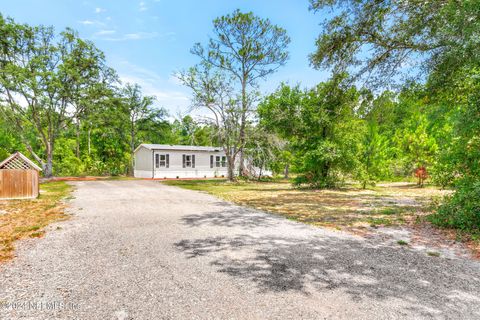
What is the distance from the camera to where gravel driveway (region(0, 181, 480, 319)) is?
272 centimetres

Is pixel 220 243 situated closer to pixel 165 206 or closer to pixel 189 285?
pixel 189 285

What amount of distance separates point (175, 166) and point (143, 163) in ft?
11.1

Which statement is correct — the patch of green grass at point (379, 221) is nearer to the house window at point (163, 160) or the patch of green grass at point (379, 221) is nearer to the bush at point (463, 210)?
the bush at point (463, 210)

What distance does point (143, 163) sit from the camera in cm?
2752

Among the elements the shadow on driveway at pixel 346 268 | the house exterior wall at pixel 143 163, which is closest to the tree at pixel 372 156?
the shadow on driveway at pixel 346 268

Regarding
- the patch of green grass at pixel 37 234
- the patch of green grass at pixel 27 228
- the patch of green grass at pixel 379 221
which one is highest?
the patch of green grass at pixel 27 228

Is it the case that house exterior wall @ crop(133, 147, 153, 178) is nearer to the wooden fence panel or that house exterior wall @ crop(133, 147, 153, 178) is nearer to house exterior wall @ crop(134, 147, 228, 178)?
house exterior wall @ crop(134, 147, 228, 178)

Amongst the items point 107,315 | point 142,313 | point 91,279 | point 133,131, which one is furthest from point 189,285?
point 133,131

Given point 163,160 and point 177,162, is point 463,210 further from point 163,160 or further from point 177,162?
point 177,162

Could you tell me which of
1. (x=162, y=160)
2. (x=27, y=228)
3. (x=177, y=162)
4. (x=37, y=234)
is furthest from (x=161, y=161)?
(x=37, y=234)

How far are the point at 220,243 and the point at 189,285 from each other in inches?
71.2

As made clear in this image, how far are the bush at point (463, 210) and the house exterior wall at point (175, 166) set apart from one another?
23792 mm

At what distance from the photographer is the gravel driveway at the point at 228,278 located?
8.93 ft

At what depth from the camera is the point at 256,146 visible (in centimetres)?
2269
